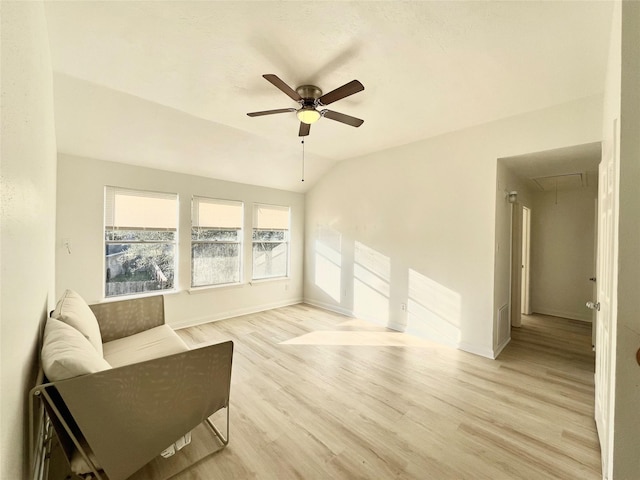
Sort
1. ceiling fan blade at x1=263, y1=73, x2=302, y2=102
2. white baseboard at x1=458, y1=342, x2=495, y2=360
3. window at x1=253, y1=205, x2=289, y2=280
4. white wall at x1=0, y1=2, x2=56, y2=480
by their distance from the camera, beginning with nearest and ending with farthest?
white wall at x1=0, y1=2, x2=56, y2=480
ceiling fan blade at x1=263, y1=73, x2=302, y2=102
white baseboard at x1=458, y1=342, x2=495, y2=360
window at x1=253, y1=205, x2=289, y2=280

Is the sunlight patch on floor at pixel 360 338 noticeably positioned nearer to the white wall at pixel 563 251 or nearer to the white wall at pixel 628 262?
the white wall at pixel 628 262

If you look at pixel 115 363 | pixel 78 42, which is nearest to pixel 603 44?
pixel 78 42

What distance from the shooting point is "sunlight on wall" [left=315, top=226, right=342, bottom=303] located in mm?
4906

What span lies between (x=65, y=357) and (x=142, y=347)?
1.09m

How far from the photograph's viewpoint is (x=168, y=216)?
393 centimetres

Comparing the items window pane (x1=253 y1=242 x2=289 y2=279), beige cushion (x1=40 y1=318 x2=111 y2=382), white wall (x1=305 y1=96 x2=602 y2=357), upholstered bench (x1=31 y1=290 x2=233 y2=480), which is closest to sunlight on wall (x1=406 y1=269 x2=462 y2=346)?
white wall (x1=305 y1=96 x2=602 y2=357)

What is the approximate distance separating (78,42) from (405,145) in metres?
3.60

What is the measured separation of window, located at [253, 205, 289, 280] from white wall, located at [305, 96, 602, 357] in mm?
953

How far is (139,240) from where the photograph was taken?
3693 millimetres

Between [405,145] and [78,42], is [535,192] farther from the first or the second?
[78,42]

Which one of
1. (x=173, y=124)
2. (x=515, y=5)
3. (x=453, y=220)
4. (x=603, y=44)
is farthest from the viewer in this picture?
(x=453, y=220)

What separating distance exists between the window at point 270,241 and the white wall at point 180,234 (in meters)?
0.14

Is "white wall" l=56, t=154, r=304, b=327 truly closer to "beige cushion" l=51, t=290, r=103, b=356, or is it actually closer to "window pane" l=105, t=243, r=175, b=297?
"window pane" l=105, t=243, r=175, b=297

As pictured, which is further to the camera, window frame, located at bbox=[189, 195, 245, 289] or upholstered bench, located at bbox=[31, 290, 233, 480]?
window frame, located at bbox=[189, 195, 245, 289]
